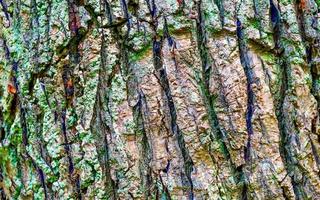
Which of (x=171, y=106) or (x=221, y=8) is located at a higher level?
(x=221, y=8)

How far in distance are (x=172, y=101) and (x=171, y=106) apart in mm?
12

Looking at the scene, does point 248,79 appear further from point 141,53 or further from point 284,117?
point 141,53

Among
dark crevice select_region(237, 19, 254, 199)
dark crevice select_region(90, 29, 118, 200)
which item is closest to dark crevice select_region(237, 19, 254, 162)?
dark crevice select_region(237, 19, 254, 199)

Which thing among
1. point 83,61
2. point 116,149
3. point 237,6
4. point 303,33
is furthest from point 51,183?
point 303,33

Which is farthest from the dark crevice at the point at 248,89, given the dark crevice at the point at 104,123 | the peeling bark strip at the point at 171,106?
the dark crevice at the point at 104,123

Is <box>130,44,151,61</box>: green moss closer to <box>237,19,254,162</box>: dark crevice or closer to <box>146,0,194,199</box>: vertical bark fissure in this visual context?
<box>146,0,194,199</box>: vertical bark fissure

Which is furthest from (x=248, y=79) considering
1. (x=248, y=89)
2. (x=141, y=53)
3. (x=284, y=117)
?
(x=141, y=53)

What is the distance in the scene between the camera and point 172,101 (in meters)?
1.37

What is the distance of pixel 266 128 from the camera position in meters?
1.37

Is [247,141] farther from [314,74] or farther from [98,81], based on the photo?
[98,81]

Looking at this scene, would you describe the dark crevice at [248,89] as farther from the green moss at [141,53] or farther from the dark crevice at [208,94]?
the green moss at [141,53]

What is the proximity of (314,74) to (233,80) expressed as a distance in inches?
9.1

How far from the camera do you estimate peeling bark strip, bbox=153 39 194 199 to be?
136 cm

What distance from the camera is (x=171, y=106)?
1.37 meters
